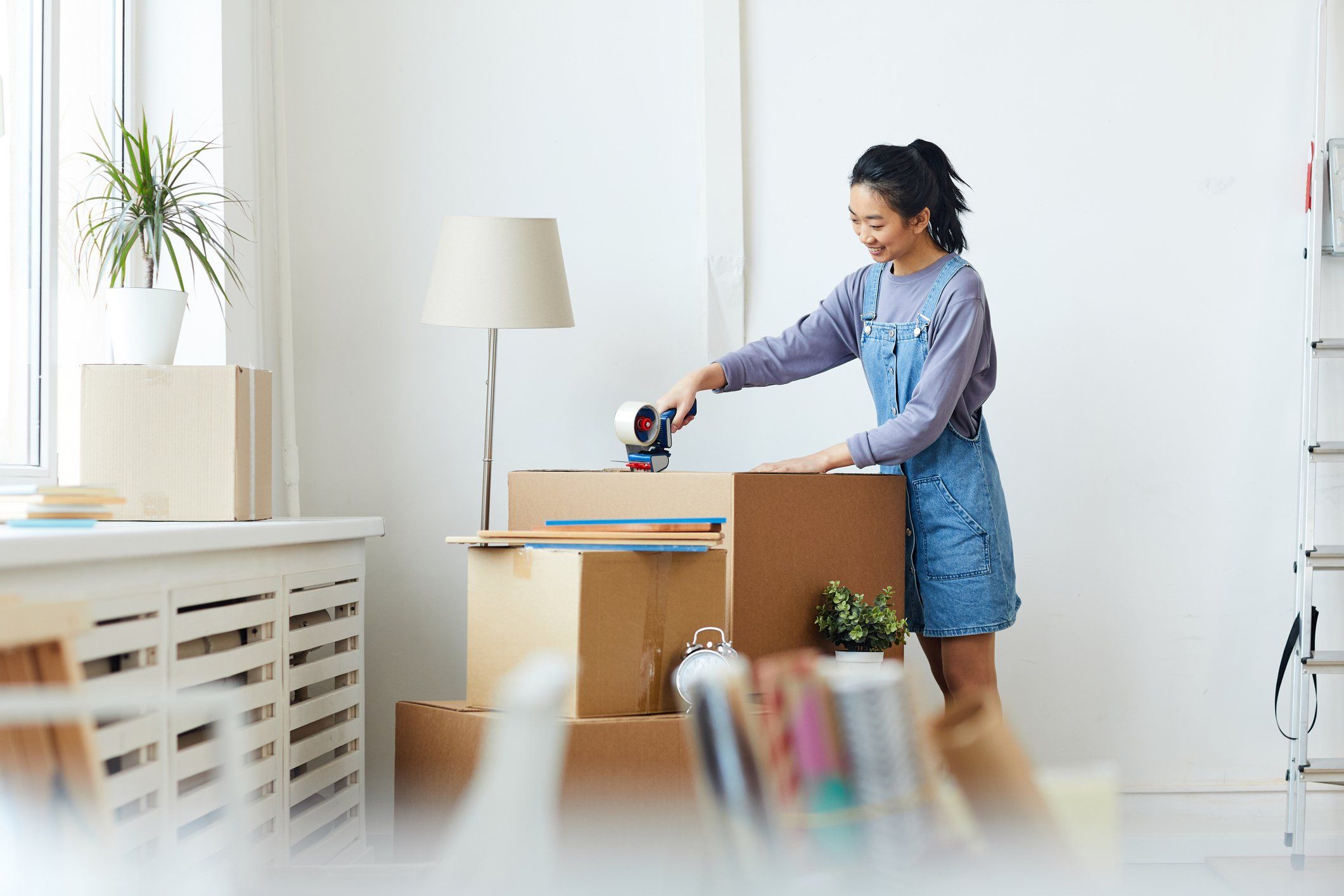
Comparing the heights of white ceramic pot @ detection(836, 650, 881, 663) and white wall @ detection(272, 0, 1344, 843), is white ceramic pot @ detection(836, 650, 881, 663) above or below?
below

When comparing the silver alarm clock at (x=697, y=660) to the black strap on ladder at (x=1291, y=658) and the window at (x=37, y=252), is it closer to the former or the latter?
the window at (x=37, y=252)

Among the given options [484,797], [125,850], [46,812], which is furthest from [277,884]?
[484,797]

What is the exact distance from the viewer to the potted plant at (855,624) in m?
1.95

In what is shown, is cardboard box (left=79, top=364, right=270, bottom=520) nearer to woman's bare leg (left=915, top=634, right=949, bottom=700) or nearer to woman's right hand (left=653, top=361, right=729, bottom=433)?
woman's right hand (left=653, top=361, right=729, bottom=433)

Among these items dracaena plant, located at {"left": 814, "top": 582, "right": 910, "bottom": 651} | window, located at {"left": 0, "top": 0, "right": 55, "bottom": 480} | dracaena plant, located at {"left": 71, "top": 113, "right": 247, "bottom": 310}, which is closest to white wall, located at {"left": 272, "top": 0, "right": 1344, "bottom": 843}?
dracaena plant, located at {"left": 71, "top": 113, "right": 247, "bottom": 310}

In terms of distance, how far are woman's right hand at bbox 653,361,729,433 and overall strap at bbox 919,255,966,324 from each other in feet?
1.47

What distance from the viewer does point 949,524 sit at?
2.14 metres

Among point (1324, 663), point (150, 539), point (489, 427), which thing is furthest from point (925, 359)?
point (150, 539)

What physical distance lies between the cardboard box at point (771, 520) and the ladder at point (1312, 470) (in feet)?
3.71

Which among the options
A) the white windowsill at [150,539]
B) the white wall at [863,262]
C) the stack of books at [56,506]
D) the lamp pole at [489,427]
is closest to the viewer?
the white windowsill at [150,539]

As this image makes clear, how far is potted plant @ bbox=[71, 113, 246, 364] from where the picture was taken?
1.91 meters

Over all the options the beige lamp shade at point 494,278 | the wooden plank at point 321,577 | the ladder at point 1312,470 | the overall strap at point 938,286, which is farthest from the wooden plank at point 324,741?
the ladder at point 1312,470

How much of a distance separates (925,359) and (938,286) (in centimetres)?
14

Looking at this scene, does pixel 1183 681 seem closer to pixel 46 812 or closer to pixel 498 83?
pixel 498 83
